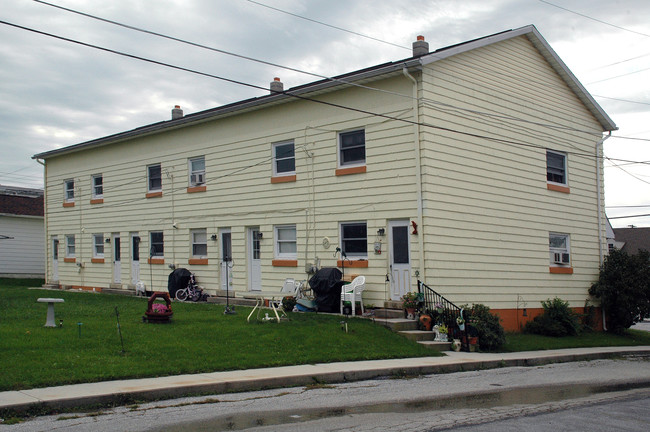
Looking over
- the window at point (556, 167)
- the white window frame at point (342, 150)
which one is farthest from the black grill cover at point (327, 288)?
the window at point (556, 167)

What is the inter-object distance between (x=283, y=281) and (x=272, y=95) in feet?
18.6

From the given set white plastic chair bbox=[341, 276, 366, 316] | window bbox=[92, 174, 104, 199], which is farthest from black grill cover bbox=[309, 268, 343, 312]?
window bbox=[92, 174, 104, 199]

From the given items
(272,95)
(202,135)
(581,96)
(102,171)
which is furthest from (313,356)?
(102,171)

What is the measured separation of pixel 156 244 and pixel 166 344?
12818 millimetres

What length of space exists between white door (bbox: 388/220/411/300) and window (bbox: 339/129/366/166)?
2178mm

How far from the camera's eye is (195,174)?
23438 millimetres

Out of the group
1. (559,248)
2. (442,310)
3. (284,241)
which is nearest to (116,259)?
(284,241)

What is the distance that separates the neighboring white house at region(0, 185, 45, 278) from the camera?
36938mm

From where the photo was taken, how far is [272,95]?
20266 millimetres

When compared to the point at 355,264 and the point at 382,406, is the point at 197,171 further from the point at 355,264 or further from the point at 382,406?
the point at 382,406

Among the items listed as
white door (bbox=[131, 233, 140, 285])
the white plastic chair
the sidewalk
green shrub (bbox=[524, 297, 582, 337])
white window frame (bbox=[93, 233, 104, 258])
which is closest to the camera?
the sidewalk

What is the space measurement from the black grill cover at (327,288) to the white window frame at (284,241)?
1966 mm

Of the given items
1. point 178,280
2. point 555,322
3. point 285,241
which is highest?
point 285,241

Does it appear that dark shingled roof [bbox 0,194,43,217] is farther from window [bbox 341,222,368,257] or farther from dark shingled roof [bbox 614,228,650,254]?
dark shingled roof [bbox 614,228,650,254]
